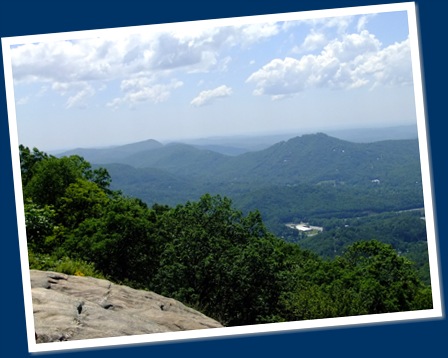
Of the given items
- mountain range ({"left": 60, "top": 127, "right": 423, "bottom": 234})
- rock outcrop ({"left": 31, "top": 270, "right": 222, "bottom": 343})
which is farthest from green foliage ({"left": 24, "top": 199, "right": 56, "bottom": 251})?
mountain range ({"left": 60, "top": 127, "right": 423, "bottom": 234})

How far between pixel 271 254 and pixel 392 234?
20.1m

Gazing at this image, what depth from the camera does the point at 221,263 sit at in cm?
2106

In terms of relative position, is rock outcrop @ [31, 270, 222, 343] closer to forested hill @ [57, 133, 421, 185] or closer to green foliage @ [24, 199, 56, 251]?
green foliage @ [24, 199, 56, 251]

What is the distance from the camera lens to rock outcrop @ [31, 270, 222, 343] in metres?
9.42

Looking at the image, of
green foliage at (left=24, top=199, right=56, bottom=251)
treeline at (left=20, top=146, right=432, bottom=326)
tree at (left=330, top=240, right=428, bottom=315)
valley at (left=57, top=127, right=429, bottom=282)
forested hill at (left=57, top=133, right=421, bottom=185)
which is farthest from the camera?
forested hill at (left=57, top=133, right=421, bottom=185)

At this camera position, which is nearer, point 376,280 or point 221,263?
point 221,263

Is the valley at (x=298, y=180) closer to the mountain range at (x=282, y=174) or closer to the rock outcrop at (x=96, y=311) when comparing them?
the mountain range at (x=282, y=174)

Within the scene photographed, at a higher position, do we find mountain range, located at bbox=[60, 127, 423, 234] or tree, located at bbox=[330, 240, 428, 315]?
mountain range, located at bbox=[60, 127, 423, 234]

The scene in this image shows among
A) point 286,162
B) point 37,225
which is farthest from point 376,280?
point 286,162

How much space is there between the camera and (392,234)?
40781 millimetres

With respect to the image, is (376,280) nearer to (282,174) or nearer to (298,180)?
(298,180)

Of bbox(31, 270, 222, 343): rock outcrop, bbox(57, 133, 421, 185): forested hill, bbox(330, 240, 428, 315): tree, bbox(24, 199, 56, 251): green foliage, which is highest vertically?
bbox(57, 133, 421, 185): forested hill

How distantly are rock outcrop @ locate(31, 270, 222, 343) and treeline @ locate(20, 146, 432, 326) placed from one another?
254 inches

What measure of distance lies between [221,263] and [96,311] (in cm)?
1093
